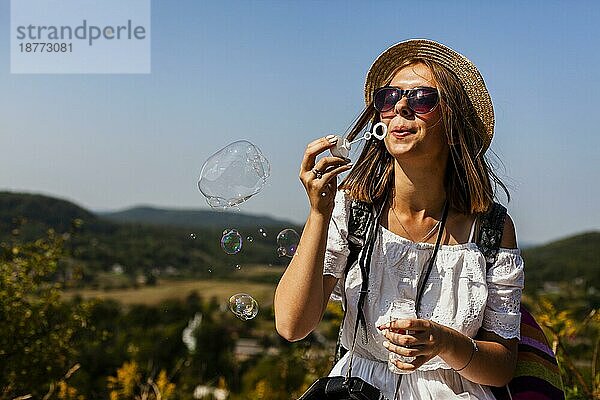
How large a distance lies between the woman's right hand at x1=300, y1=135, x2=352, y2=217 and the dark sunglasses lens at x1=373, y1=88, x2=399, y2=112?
26 cm

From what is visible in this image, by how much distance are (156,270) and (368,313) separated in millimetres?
9251

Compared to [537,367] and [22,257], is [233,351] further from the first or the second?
[537,367]

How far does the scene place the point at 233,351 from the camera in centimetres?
802

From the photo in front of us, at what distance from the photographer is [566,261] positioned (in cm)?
948

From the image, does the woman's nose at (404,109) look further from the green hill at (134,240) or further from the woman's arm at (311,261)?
the green hill at (134,240)

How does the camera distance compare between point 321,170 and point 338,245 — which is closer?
point 321,170

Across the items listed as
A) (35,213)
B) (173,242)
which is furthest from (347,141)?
(173,242)

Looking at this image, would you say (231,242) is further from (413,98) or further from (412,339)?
(412,339)

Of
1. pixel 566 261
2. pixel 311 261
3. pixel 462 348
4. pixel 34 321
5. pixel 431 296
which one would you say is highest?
pixel 311 261

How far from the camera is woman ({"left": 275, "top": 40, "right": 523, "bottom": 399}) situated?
7.10 feet

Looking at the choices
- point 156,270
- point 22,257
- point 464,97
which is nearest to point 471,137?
point 464,97

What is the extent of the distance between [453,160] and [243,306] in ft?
2.60

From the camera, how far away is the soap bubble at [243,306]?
2.57 metres

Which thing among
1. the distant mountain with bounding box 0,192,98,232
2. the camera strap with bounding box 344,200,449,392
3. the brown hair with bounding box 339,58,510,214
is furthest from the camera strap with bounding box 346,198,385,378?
the distant mountain with bounding box 0,192,98,232
